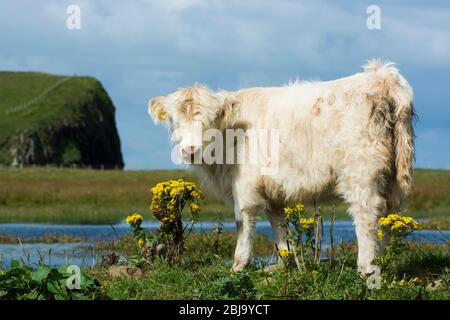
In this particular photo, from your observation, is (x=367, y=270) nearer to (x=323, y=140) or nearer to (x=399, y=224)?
(x=399, y=224)

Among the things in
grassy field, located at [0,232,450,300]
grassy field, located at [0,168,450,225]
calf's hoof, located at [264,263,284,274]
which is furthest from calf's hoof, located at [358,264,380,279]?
grassy field, located at [0,168,450,225]

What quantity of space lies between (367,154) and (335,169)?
1.66 ft

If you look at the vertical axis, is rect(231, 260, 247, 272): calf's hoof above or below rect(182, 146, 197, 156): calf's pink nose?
below

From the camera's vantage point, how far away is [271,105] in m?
12.7

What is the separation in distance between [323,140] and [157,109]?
2570mm

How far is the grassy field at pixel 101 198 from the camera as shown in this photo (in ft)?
147

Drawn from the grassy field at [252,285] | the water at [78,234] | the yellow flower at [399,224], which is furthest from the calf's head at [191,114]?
the water at [78,234]

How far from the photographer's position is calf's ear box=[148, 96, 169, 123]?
41.8 feet

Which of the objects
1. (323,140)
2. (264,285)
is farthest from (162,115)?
(264,285)

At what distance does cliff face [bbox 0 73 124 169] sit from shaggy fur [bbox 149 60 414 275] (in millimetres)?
111698

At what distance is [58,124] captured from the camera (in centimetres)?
13775

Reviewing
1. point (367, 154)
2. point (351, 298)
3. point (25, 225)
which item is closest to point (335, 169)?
Answer: point (367, 154)

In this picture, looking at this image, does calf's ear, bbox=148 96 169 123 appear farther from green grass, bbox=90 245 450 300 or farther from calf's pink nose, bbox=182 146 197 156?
green grass, bbox=90 245 450 300
